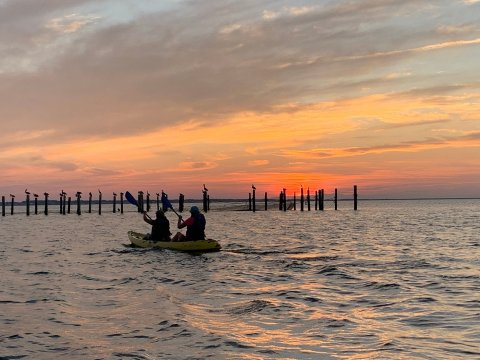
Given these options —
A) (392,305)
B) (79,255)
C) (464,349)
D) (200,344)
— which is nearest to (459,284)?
(392,305)

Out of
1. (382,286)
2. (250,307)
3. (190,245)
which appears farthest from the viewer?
(190,245)

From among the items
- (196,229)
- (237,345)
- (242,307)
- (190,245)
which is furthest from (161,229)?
(237,345)

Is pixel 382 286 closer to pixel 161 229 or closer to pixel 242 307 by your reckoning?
pixel 242 307

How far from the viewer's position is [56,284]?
16250 mm

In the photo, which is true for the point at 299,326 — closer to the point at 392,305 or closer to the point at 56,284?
the point at 392,305

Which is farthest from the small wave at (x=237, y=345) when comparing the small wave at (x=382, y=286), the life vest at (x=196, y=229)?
the life vest at (x=196, y=229)

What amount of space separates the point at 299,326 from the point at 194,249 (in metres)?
14.1

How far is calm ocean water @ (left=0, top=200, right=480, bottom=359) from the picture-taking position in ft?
30.2

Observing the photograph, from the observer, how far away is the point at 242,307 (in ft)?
41.7

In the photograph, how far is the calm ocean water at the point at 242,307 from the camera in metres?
9.22

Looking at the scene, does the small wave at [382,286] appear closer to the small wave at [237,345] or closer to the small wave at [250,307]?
the small wave at [250,307]

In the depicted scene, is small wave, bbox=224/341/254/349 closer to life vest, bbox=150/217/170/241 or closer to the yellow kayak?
the yellow kayak

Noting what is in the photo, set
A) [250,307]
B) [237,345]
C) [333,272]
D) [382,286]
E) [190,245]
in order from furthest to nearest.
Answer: [190,245], [333,272], [382,286], [250,307], [237,345]

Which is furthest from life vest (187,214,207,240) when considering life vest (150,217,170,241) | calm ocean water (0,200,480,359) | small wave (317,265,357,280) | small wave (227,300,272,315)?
small wave (227,300,272,315)
